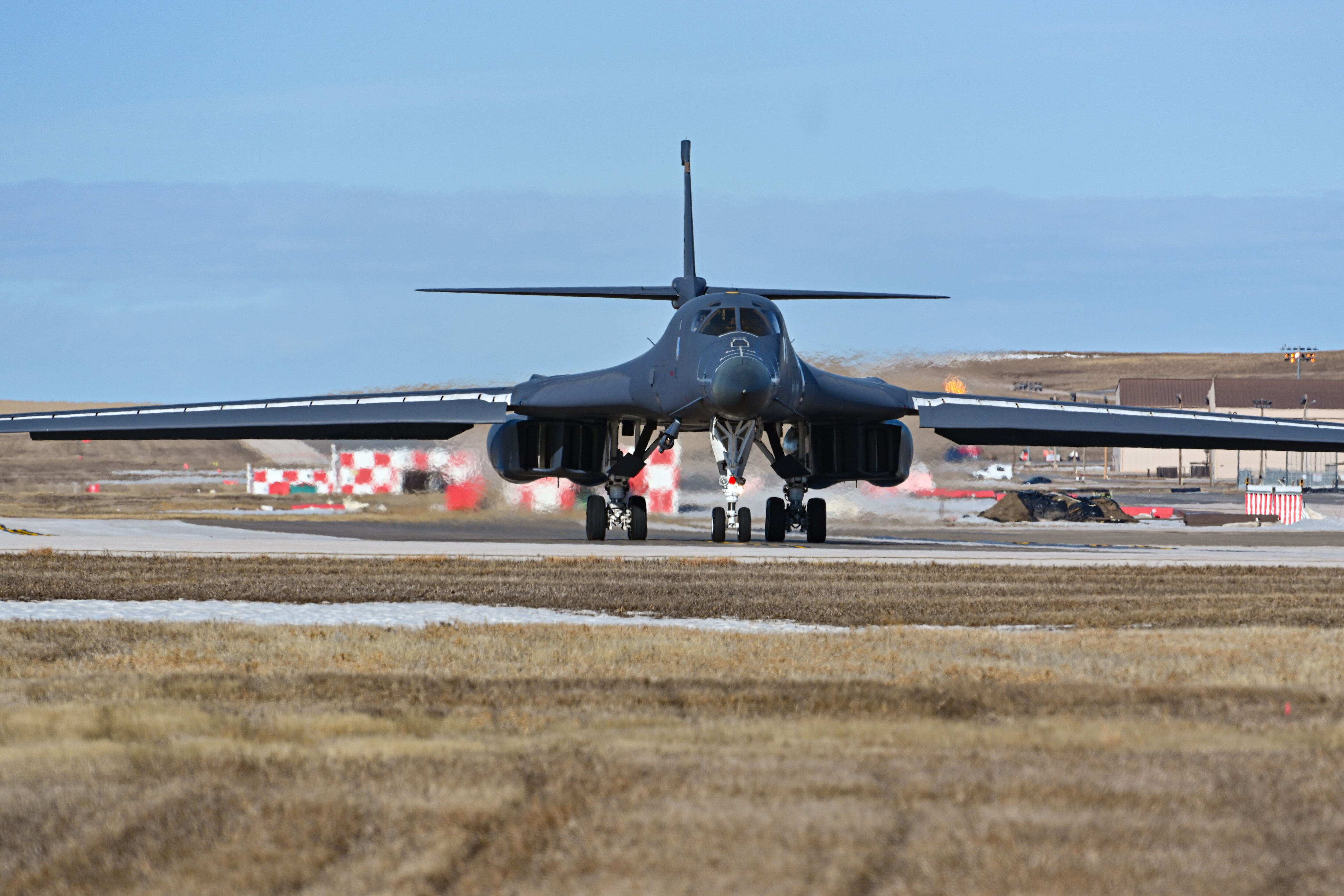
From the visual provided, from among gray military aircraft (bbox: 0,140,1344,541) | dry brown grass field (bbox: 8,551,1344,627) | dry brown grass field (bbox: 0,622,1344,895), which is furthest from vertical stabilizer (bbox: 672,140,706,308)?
dry brown grass field (bbox: 0,622,1344,895)

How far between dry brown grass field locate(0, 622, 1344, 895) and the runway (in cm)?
1088

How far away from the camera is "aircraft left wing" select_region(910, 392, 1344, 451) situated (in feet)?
80.7

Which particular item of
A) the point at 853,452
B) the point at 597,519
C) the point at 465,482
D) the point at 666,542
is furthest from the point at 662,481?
the point at 666,542

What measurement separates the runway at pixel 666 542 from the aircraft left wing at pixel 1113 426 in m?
1.73

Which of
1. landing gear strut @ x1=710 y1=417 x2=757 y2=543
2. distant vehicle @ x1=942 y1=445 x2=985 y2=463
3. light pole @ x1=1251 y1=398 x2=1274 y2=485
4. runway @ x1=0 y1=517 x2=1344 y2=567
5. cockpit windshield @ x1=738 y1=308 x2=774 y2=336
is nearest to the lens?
runway @ x1=0 y1=517 x2=1344 y2=567

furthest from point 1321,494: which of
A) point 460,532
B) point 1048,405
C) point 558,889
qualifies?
point 558,889

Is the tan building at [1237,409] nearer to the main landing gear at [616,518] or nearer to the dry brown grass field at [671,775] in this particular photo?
the main landing gear at [616,518]

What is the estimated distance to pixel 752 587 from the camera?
47.0 feet

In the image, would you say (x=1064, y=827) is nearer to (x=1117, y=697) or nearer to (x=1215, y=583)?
(x=1117, y=697)

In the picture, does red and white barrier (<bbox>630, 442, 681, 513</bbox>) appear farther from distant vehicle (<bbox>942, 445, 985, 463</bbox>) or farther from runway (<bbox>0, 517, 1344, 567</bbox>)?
distant vehicle (<bbox>942, 445, 985, 463</bbox>)

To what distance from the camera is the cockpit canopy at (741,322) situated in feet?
72.8

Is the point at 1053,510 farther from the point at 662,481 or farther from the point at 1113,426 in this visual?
the point at 1113,426

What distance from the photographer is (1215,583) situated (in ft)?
50.2

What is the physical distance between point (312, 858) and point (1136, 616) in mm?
8761
